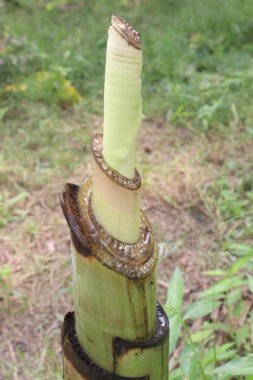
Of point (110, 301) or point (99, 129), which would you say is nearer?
point (110, 301)

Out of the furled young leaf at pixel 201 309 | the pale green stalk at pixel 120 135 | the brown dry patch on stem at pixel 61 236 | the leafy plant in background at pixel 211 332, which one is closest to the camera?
the pale green stalk at pixel 120 135

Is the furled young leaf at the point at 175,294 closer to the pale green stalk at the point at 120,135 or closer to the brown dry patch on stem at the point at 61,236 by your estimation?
the brown dry patch on stem at the point at 61,236

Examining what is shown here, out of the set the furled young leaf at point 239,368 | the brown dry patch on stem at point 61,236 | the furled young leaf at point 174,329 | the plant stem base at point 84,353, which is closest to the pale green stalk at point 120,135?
the plant stem base at point 84,353

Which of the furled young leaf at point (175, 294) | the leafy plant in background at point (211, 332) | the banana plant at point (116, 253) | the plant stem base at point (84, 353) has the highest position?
the banana plant at point (116, 253)

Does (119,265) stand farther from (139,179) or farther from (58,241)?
(58,241)

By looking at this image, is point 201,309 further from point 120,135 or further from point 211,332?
point 120,135

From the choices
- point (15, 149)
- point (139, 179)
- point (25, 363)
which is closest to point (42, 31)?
point (15, 149)

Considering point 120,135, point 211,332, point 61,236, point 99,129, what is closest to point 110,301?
point 120,135
